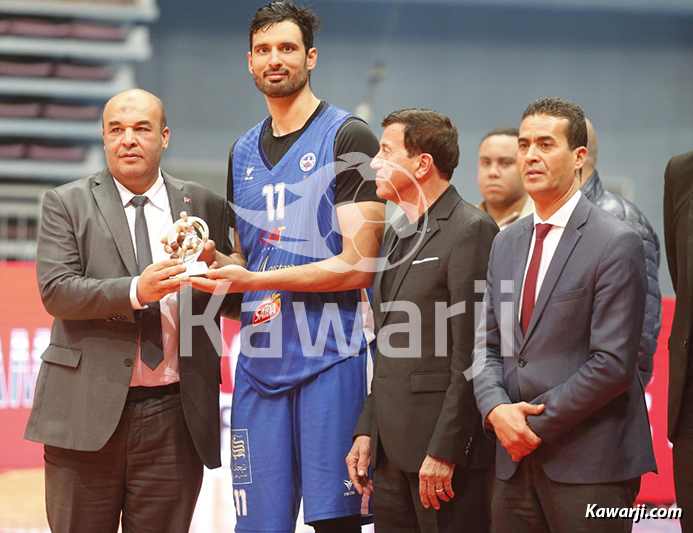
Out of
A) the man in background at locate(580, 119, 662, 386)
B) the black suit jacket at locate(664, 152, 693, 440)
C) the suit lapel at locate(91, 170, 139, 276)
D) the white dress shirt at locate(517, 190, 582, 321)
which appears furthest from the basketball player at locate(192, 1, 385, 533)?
the man in background at locate(580, 119, 662, 386)

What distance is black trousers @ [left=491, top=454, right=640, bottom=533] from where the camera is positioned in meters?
2.35

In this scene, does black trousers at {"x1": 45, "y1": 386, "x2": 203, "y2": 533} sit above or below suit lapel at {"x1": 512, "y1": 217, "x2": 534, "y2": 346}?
below

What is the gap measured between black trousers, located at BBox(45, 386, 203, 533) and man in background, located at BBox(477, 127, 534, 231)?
2.45 metres

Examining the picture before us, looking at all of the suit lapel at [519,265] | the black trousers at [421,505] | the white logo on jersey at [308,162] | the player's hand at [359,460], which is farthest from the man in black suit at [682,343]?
the white logo on jersey at [308,162]

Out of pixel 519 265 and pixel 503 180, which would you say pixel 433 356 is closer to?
pixel 519 265

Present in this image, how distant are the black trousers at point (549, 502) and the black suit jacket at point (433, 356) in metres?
0.22

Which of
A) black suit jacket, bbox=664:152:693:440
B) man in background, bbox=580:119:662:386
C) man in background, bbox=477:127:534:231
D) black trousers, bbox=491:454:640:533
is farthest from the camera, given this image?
man in background, bbox=477:127:534:231

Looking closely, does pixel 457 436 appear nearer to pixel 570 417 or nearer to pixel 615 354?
pixel 570 417

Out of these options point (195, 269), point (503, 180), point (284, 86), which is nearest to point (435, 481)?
point (195, 269)

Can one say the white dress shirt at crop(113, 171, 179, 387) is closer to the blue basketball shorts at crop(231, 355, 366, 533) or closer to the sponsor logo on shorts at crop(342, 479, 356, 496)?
the blue basketball shorts at crop(231, 355, 366, 533)

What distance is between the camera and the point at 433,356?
9.24ft

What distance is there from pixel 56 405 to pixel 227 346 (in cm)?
281

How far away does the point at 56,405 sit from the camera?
2.90 metres

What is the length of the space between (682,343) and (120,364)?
1.94 m
